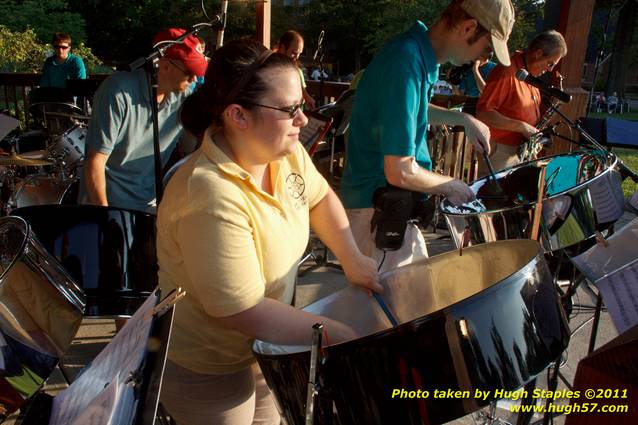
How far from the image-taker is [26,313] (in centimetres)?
100

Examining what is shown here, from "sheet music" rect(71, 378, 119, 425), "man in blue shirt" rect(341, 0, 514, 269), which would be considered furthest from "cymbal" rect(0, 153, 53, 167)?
"sheet music" rect(71, 378, 119, 425)

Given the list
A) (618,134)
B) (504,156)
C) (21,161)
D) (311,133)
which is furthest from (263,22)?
(618,134)

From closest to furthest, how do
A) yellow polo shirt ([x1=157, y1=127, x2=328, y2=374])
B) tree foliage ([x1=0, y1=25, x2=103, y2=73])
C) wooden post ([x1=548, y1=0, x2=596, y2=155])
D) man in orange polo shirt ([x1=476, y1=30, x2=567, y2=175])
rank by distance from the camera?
yellow polo shirt ([x1=157, y1=127, x2=328, y2=374]) < man in orange polo shirt ([x1=476, y1=30, x2=567, y2=175]) < wooden post ([x1=548, y1=0, x2=596, y2=155]) < tree foliage ([x1=0, y1=25, x2=103, y2=73])

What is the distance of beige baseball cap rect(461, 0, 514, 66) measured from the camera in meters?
1.65

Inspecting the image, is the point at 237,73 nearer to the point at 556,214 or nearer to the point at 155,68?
the point at 155,68

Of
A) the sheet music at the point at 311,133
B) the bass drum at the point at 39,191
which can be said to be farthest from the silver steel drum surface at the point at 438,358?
the bass drum at the point at 39,191

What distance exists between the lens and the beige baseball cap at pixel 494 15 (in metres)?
1.65

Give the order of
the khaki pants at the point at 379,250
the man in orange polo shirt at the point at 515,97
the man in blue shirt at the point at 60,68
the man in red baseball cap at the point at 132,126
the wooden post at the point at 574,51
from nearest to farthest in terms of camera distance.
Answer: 1. the khaki pants at the point at 379,250
2. the man in red baseball cap at the point at 132,126
3. the man in orange polo shirt at the point at 515,97
4. the wooden post at the point at 574,51
5. the man in blue shirt at the point at 60,68

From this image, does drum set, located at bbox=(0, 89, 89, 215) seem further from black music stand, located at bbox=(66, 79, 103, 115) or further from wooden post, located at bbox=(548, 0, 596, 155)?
wooden post, located at bbox=(548, 0, 596, 155)

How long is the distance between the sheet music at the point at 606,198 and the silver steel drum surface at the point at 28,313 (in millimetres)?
1381

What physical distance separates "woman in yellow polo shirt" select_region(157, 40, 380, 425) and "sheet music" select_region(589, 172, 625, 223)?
79 cm

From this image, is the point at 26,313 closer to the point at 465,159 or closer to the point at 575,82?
the point at 575,82

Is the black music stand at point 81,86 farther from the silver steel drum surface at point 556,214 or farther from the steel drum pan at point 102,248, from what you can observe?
the silver steel drum surface at point 556,214

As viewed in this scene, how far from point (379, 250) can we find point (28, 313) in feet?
3.50
